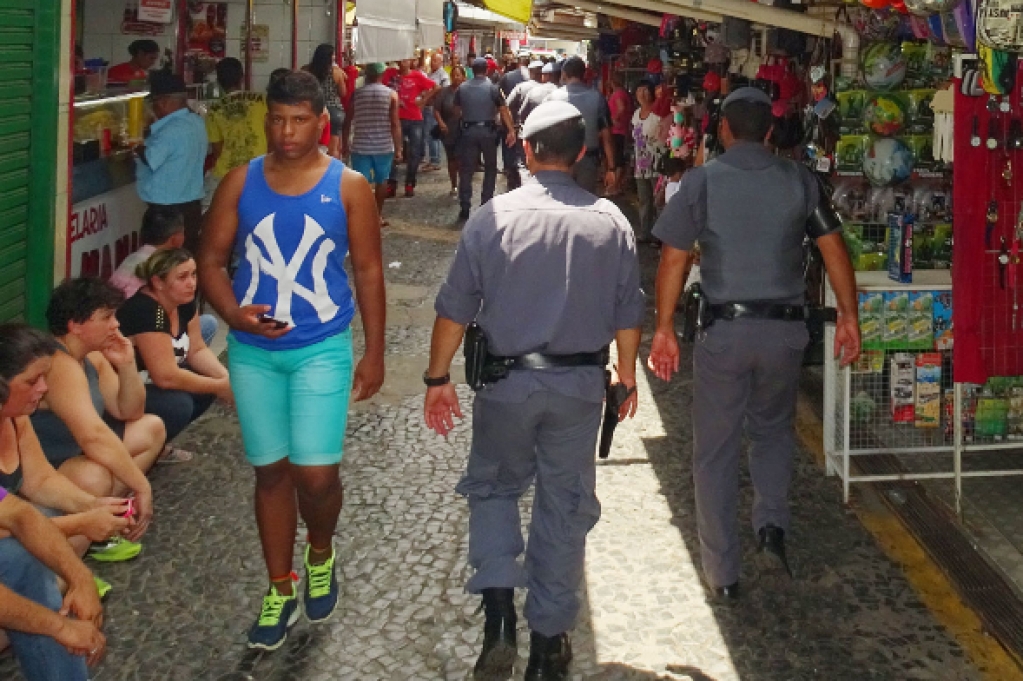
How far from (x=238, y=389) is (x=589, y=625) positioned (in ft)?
4.91

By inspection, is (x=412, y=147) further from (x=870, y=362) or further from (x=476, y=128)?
(x=870, y=362)

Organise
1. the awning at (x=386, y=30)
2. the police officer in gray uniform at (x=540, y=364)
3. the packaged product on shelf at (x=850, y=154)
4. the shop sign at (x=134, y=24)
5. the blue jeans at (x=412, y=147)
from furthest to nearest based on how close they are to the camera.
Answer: the blue jeans at (x=412, y=147)
the shop sign at (x=134, y=24)
the awning at (x=386, y=30)
the packaged product on shelf at (x=850, y=154)
the police officer in gray uniform at (x=540, y=364)

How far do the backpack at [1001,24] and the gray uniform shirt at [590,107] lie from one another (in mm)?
7339

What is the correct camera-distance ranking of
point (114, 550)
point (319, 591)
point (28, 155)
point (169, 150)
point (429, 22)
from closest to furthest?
point (319, 591) < point (114, 550) < point (28, 155) < point (169, 150) < point (429, 22)

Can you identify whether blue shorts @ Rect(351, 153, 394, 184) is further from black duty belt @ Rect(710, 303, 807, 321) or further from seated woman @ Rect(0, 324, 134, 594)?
seated woman @ Rect(0, 324, 134, 594)

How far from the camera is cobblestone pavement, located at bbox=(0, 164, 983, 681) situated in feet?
13.5

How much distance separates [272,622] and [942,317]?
346 cm

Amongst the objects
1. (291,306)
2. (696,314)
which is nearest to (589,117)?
(696,314)

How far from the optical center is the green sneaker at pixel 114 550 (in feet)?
15.9

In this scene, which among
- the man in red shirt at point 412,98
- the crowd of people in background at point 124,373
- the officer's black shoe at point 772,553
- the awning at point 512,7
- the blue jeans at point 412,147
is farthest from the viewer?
the man in red shirt at point 412,98

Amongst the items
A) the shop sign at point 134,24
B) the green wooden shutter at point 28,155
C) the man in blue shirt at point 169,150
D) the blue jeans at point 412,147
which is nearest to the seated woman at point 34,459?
the green wooden shutter at point 28,155

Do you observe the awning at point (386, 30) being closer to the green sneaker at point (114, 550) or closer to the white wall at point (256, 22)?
the white wall at point (256, 22)

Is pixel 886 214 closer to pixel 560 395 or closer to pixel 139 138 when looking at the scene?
pixel 560 395

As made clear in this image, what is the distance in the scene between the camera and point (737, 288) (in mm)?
4543
